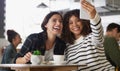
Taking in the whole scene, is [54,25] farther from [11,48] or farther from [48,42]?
[11,48]

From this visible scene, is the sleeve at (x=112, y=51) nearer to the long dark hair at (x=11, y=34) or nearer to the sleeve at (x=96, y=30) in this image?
the sleeve at (x=96, y=30)

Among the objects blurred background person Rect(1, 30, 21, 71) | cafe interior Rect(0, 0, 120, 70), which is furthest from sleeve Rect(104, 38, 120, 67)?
blurred background person Rect(1, 30, 21, 71)

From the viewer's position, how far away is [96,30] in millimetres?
2010

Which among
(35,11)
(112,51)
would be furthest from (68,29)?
(35,11)

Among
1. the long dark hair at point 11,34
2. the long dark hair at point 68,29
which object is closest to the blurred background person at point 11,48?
the long dark hair at point 11,34

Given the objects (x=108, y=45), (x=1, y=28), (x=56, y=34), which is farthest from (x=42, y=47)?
(x=1, y=28)

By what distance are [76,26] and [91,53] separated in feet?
0.88

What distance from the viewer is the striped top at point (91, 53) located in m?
2.04

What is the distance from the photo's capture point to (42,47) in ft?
7.18

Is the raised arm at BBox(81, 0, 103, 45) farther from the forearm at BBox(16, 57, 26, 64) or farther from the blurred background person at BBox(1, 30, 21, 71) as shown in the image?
the blurred background person at BBox(1, 30, 21, 71)

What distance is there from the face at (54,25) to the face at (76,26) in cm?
10

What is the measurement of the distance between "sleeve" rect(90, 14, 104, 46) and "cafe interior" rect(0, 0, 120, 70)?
0.76m

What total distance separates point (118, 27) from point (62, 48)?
112cm

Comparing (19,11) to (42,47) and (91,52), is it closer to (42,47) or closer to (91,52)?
(42,47)
